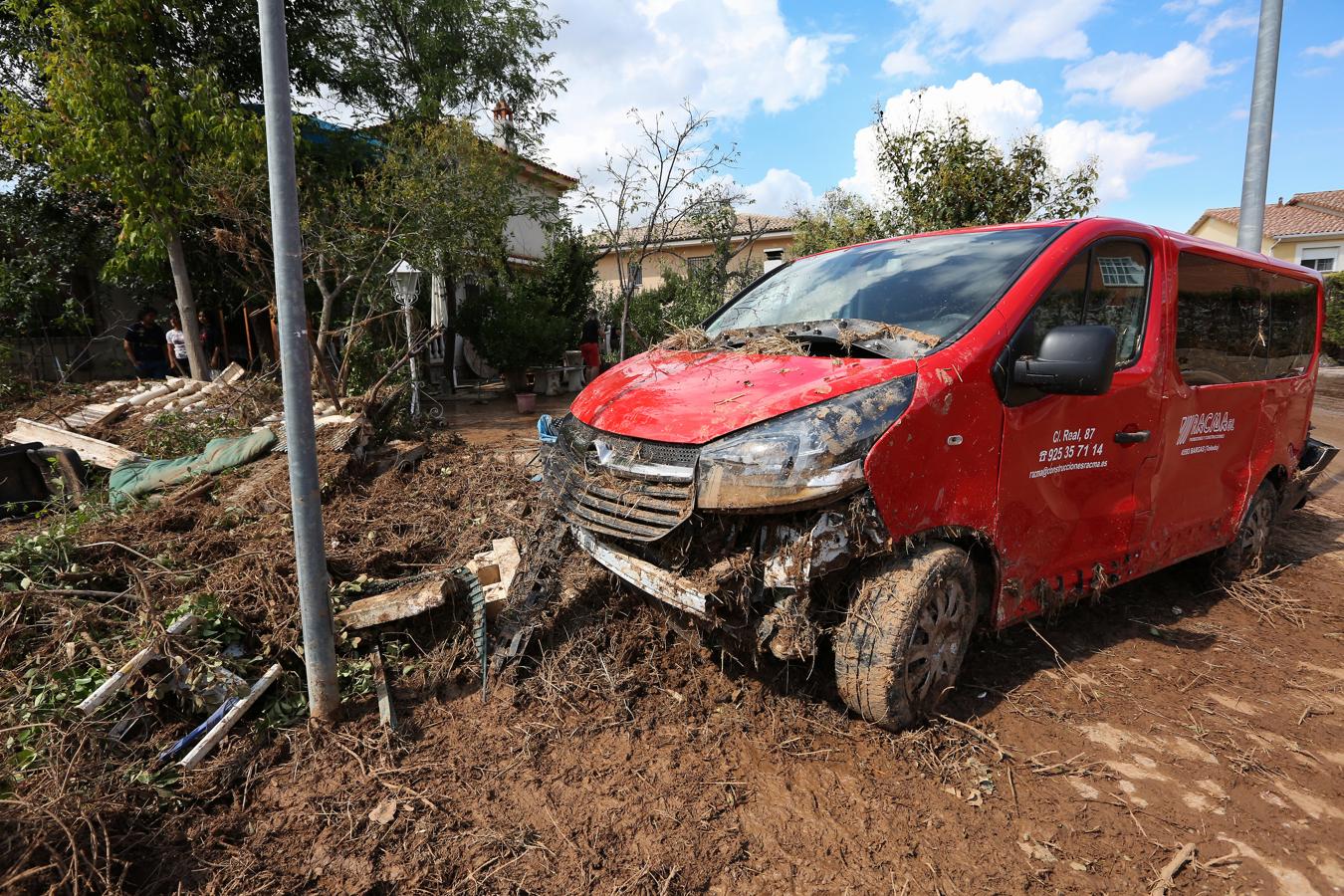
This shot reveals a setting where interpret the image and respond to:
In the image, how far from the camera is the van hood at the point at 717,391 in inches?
98.4

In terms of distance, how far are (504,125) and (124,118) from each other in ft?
22.8

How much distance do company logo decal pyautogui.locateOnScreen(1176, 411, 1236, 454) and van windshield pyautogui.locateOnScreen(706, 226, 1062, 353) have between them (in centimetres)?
139

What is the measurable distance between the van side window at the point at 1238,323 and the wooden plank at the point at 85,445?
767 centimetres

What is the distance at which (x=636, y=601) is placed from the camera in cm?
326

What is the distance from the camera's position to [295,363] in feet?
A: 7.56


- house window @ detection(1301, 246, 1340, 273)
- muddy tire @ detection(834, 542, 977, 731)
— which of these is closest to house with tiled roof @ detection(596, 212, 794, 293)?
muddy tire @ detection(834, 542, 977, 731)

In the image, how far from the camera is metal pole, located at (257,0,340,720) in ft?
7.06

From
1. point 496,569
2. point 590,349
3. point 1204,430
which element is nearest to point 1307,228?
point 590,349

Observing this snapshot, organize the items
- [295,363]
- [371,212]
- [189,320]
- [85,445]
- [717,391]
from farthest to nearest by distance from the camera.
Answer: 1. [189,320]
2. [371,212]
3. [85,445]
4. [717,391]
5. [295,363]

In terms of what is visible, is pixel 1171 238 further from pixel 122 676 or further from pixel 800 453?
pixel 122 676

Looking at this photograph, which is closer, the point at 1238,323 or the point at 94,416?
the point at 1238,323

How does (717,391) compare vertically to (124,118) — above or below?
below

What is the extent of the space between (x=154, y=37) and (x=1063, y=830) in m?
13.2

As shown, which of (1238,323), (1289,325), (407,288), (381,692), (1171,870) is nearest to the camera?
(1171,870)
